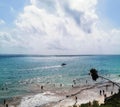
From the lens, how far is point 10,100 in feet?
190

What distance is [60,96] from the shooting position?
6300cm

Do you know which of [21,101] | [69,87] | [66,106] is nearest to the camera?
[66,106]

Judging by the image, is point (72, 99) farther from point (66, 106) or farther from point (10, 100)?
point (10, 100)

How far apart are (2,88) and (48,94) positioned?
15.5 metres

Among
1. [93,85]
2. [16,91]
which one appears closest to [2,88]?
[16,91]

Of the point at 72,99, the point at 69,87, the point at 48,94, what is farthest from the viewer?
the point at 69,87

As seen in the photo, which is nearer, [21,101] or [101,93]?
[21,101]

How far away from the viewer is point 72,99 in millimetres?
60312

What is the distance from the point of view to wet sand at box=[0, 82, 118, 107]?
55.0 metres

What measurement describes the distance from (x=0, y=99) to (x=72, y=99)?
15.7 m

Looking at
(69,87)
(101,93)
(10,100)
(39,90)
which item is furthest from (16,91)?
(101,93)

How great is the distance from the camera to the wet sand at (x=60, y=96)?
181ft

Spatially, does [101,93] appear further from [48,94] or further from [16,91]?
[16,91]

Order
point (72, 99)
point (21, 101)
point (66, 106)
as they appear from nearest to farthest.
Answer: point (66, 106), point (21, 101), point (72, 99)
